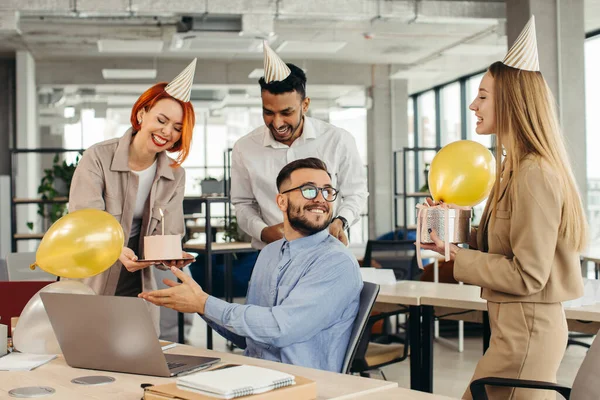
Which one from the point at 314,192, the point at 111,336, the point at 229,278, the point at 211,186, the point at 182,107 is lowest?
the point at 229,278

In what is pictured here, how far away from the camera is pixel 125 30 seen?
28.0ft

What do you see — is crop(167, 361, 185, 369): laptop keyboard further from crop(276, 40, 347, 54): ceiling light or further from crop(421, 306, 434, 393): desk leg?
crop(276, 40, 347, 54): ceiling light

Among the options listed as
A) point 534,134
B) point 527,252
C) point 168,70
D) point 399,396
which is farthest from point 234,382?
point 168,70

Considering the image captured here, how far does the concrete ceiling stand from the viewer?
25.5ft

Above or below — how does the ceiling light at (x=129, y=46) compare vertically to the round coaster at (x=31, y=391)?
above

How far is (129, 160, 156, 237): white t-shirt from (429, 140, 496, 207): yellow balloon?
1.05 m

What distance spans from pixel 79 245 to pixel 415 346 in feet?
6.32

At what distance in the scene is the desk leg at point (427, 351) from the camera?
11.4 ft

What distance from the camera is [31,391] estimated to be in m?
1.67

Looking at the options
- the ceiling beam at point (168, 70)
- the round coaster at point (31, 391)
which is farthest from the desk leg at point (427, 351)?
the ceiling beam at point (168, 70)

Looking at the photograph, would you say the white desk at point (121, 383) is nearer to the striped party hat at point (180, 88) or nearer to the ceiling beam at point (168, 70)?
the striped party hat at point (180, 88)

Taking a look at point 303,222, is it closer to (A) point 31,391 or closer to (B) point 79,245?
(B) point 79,245

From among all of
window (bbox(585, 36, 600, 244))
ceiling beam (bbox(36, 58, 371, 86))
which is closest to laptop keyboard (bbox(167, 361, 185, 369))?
window (bbox(585, 36, 600, 244))

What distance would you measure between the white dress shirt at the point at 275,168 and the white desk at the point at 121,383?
53.6 inches
